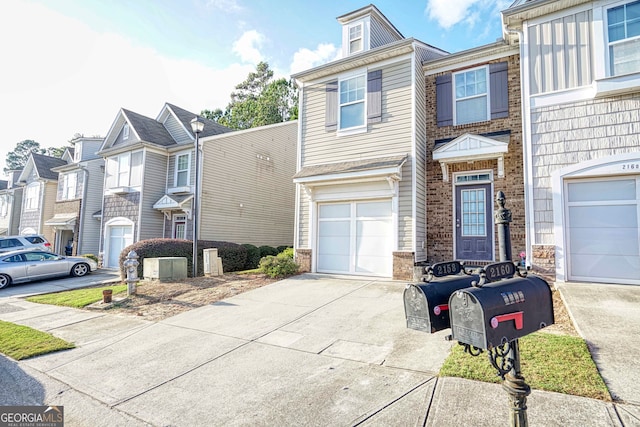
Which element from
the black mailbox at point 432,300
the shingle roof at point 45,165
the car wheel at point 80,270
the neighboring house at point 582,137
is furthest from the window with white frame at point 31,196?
the black mailbox at point 432,300

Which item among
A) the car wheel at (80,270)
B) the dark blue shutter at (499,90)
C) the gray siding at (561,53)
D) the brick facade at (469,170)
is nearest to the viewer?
the gray siding at (561,53)

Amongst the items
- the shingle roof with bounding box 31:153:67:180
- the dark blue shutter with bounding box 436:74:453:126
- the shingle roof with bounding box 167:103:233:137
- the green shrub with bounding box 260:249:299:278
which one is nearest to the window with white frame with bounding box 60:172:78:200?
the shingle roof with bounding box 31:153:67:180

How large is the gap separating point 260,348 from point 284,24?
30.2ft

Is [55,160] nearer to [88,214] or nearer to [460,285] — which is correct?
[88,214]

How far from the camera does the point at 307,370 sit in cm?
393

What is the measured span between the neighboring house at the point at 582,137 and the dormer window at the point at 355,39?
15.1 feet

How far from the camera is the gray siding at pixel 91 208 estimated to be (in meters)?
19.6

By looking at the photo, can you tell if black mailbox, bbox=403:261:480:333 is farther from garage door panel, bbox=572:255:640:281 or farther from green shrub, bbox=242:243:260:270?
green shrub, bbox=242:243:260:270

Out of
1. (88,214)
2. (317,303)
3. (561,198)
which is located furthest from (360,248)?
(88,214)

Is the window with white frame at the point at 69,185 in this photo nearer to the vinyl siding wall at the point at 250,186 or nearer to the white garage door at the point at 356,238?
the vinyl siding wall at the point at 250,186

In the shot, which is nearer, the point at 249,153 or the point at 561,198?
the point at 561,198

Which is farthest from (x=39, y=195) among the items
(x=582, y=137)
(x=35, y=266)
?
(x=582, y=137)

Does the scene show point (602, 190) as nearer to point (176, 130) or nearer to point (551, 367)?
point (551, 367)

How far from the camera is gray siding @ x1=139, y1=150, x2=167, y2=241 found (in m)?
15.6
